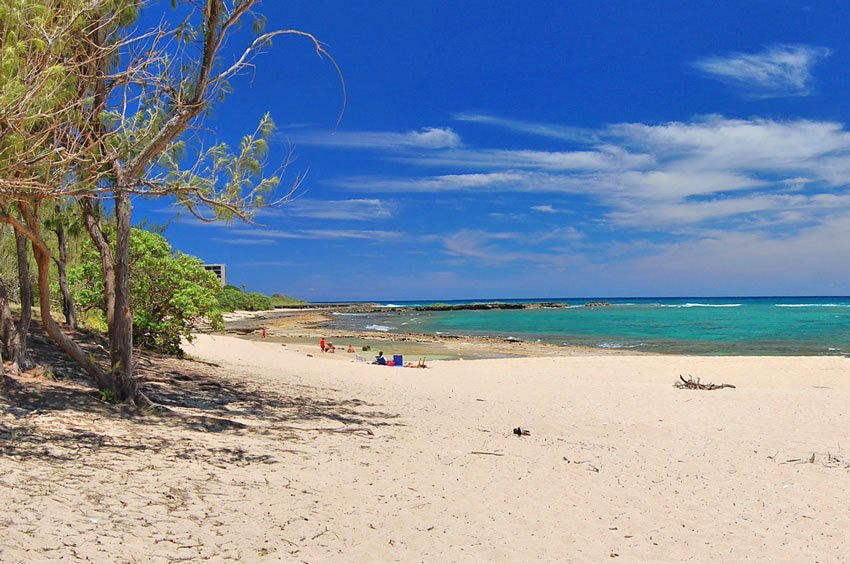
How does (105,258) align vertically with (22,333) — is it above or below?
above

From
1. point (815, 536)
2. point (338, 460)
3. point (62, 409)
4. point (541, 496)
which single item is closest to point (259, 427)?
point (338, 460)

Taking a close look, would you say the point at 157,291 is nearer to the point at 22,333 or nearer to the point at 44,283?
the point at 22,333

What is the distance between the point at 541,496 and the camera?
640 centimetres

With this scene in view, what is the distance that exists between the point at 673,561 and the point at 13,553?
15.4 feet

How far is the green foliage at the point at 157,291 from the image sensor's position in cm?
1561

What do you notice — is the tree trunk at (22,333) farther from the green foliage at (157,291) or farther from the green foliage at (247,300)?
the green foliage at (247,300)

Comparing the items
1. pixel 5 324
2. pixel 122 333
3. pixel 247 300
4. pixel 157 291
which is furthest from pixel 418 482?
pixel 247 300

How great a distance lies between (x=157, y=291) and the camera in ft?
52.3

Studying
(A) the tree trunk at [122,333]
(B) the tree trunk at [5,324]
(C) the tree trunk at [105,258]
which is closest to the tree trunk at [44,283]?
(A) the tree trunk at [122,333]

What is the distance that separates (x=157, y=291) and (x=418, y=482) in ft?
37.8

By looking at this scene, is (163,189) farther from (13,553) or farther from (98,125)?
(13,553)

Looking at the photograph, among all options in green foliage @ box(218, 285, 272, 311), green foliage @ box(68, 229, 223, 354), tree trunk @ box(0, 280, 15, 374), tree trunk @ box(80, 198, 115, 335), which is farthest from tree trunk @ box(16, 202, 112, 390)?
green foliage @ box(218, 285, 272, 311)

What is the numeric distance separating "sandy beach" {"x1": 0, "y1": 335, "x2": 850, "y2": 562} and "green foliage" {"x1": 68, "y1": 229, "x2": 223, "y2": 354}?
4.35 meters

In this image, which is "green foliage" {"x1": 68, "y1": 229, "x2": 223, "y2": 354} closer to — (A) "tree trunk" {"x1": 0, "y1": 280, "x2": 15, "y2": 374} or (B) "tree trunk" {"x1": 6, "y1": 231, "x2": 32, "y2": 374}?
(B) "tree trunk" {"x1": 6, "y1": 231, "x2": 32, "y2": 374}
